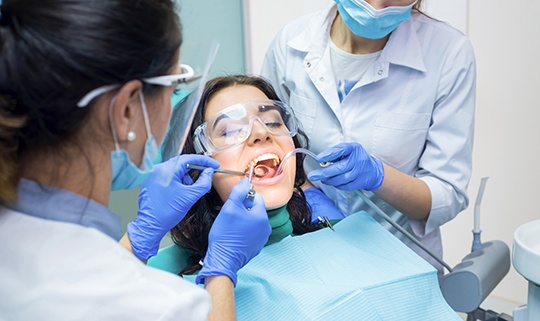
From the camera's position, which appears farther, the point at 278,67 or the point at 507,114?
the point at 507,114

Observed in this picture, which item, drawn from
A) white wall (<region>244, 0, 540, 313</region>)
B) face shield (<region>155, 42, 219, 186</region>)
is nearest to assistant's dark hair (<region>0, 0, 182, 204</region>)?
face shield (<region>155, 42, 219, 186</region>)

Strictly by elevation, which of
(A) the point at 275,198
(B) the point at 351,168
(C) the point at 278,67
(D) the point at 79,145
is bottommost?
(A) the point at 275,198

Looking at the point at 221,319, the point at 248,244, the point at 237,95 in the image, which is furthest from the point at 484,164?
the point at 221,319

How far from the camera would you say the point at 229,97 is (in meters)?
1.70

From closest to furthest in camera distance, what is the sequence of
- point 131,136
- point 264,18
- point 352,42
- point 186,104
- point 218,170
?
point 131,136 < point 186,104 < point 218,170 < point 352,42 < point 264,18

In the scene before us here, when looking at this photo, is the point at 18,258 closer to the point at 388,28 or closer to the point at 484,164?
the point at 388,28

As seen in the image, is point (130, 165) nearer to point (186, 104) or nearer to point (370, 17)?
point (186, 104)

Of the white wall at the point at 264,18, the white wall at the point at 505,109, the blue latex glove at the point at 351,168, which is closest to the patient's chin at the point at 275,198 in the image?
the blue latex glove at the point at 351,168

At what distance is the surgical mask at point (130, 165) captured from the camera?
0.92 metres

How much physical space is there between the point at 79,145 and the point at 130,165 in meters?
0.09

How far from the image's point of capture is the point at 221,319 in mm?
1201

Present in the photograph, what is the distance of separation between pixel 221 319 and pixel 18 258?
476 mm

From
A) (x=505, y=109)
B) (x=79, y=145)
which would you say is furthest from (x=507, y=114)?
(x=79, y=145)

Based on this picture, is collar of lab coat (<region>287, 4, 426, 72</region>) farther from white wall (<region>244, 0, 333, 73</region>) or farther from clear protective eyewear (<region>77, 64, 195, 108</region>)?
white wall (<region>244, 0, 333, 73</region>)
